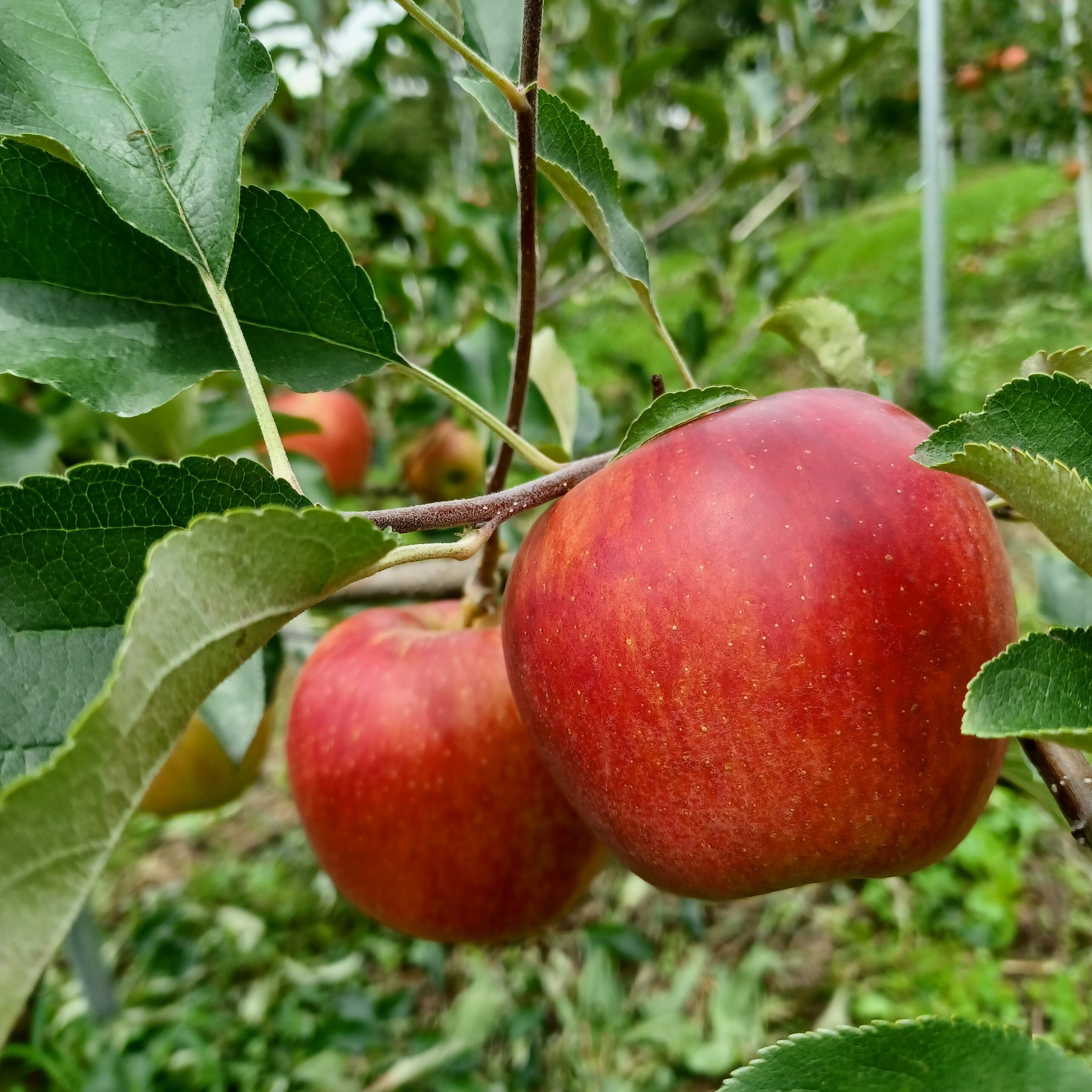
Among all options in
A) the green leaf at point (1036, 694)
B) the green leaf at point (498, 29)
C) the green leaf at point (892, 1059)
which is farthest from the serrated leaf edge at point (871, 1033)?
the green leaf at point (498, 29)

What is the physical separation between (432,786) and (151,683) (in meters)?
0.33

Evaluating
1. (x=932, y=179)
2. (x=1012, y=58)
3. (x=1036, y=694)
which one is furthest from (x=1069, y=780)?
(x=1012, y=58)

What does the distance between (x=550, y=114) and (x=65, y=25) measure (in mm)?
210

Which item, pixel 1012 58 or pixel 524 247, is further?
pixel 1012 58

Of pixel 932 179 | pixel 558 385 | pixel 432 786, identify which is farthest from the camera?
pixel 932 179

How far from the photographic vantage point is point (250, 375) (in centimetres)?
39

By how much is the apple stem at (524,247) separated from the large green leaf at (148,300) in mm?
71

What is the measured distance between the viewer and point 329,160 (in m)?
1.40

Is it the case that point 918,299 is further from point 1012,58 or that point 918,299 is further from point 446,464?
point 446,464

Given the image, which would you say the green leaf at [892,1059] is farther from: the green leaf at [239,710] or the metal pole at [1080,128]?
the metal pole at [1080,128]

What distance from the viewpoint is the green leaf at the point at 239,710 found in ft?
1.82

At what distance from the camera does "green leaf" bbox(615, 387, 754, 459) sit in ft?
1.20

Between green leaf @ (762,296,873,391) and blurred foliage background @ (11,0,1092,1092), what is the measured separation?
0.24 metres

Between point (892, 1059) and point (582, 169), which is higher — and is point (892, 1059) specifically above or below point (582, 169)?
below
